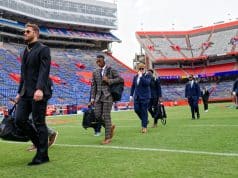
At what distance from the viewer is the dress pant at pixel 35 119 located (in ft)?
21.0

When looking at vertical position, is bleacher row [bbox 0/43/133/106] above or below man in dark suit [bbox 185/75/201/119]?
above

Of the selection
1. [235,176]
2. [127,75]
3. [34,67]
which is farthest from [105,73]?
[127,75]

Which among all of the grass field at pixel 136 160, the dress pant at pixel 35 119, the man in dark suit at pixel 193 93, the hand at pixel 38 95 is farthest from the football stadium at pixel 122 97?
the hand at pixel 38 95

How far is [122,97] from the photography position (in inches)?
2037

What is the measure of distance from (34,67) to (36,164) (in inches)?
54.9

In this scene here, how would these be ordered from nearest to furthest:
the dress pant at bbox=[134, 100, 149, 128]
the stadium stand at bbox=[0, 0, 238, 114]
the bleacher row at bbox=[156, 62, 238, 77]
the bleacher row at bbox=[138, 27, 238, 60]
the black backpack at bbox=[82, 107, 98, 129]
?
the black backpack at bbox=[82, 107, 98, 129] → the dress pant at bbox=[134, 100, 149, 128] → the stadium stand at bbox=[0, 0, 238, 114] → the bleacher row at bbox=[156, 62, 238, 77] → the bleacher row at bbox=[138, 27, 238, 60]

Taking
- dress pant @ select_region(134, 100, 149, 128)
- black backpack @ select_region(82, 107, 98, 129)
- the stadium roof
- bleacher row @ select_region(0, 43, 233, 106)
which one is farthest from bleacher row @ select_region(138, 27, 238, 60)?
black backpack @ select_region(82, 107, 98, 129)

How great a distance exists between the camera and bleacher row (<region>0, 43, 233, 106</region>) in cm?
4194

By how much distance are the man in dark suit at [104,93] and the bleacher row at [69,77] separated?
85.8ft

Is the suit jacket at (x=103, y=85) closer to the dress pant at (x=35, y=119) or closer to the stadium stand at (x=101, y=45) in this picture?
the dress pant at (x=35, y=119)

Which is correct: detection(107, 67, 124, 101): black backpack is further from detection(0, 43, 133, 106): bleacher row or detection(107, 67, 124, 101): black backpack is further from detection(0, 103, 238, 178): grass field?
detection(0, 43, 133, 106): bleacher row

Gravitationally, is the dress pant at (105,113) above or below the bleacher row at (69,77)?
below

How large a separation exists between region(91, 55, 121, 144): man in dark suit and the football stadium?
0.46 meters

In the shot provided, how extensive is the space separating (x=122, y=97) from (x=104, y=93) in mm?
42359
